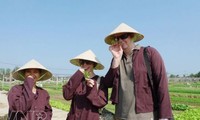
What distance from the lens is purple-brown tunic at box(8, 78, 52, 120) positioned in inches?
136

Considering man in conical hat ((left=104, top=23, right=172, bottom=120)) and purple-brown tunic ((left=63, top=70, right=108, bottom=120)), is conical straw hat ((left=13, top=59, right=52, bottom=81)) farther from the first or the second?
man in conical hat ((left=104, top=23, right=172, bottom=120))

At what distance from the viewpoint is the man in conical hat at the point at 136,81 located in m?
3.01

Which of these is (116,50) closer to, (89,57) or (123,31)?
(123,31)

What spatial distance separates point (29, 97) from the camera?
348 centimetres

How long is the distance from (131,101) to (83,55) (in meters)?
0.86

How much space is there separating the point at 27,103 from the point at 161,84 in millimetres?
1432

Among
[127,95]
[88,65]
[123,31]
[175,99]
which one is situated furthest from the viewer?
[175,99]

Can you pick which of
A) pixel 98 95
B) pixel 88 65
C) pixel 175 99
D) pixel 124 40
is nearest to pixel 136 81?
pixel 124 40

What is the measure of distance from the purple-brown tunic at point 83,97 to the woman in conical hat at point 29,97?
37cm

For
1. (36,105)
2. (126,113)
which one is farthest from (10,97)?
(126,113)

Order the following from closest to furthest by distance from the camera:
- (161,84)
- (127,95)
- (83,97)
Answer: (161,84)
(127,95)
(83,97)

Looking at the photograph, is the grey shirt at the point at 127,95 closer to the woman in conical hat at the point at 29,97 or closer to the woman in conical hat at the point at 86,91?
the woman in conical hat at the point at 86,91

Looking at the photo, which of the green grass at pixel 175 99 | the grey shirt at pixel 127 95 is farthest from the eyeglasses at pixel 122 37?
the green grass at pixel 175 99

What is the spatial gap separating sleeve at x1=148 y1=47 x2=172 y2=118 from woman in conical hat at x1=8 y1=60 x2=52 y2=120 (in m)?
1.36
